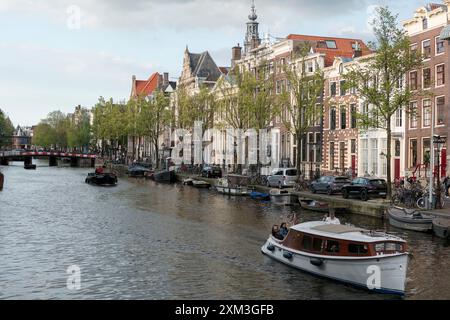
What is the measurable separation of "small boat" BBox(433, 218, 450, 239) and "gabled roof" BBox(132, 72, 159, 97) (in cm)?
13923

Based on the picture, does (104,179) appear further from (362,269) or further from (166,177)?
(362,269)

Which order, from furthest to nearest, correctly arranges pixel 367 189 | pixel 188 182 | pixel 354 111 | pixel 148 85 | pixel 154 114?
pixel 148 85 < pixel 154 114 < pixel 188 182 < pixel 354 111 < pixel 367 189

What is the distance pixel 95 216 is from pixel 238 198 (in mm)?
18504

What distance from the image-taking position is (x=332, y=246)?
25125mm

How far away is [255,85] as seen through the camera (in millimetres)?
72625

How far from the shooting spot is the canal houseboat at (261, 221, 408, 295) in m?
23.0

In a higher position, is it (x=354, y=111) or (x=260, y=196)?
(x=354, y=111)

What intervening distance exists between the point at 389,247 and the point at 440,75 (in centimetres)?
3596

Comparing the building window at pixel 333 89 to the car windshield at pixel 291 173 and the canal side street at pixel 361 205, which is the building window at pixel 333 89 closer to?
the car windshield at pixel 291 173

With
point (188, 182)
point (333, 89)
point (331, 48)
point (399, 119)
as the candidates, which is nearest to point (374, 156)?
point (399, 119)

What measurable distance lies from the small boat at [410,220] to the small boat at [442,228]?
53 centimetres

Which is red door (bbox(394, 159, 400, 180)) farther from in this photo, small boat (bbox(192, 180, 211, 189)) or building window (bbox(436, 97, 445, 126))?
small boat (bbox(192, 180, 211, 189))

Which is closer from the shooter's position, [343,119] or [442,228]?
[442,228]
